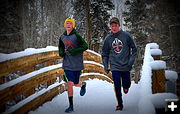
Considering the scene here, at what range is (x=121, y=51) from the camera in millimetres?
4559

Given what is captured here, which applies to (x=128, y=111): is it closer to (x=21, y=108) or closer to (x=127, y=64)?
(x=127, y=64)

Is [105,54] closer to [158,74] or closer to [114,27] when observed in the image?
[114,27]

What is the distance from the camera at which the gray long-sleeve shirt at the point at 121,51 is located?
4543mm

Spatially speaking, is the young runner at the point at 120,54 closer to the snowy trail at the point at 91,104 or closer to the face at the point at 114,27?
the face at the point at 114,27

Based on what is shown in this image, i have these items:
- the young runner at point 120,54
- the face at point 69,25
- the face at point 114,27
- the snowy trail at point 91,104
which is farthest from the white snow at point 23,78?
the face at point 114,27

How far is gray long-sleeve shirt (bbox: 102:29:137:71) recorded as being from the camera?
14.9 ft

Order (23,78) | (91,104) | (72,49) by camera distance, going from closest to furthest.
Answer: (23,78), (72,49), (91,104)

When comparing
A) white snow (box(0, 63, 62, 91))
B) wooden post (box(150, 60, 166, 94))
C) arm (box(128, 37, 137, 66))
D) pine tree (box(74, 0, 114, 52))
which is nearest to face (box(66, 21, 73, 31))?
white snow (box(0, 63, 62, 91))

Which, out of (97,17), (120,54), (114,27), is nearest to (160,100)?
(120,54)

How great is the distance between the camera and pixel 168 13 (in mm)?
26219

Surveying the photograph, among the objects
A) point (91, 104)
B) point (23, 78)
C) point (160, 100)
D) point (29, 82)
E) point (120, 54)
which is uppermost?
point (120, 54)

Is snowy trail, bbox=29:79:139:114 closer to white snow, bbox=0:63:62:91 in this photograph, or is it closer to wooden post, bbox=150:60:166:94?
white snow, bbox=0:63:62:91

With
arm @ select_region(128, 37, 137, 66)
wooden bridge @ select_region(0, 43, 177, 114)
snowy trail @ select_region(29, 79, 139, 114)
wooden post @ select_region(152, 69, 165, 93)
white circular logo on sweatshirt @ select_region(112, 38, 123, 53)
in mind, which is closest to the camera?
wooden post @ select_region(152, 69, 165, 93)

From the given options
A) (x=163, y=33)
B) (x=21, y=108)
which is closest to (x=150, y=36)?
(x=163, y=33)
